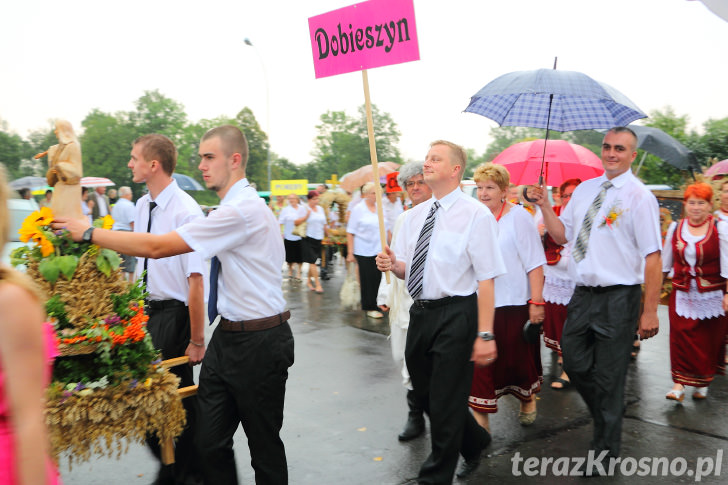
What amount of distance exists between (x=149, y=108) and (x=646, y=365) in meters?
90.4

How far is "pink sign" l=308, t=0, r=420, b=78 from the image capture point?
3932mm

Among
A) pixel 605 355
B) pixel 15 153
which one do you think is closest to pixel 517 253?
pixel 605 355

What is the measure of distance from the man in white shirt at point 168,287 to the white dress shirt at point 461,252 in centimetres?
153

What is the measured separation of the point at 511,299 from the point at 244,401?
2.67m

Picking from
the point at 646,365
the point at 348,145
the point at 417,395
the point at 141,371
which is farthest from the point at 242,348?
the point at 348,145

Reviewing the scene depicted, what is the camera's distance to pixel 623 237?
440cm

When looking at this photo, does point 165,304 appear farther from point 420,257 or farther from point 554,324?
point 554,324

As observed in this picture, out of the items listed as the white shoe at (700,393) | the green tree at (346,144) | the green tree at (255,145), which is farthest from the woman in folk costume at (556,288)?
the green tree at (346,144)

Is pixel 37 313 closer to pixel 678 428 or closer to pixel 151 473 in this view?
pixel 151 473

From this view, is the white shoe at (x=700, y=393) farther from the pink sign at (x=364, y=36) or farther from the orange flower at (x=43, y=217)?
the orange flower at (x=43, y=217)

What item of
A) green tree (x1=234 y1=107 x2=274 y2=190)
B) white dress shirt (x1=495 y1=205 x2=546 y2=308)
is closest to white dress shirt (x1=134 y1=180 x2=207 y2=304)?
white dress shirt (x1=495 y1=205 x2=546 y2=308)

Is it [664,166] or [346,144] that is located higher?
[346,144]

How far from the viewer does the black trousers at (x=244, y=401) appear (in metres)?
3.23

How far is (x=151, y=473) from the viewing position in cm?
442
